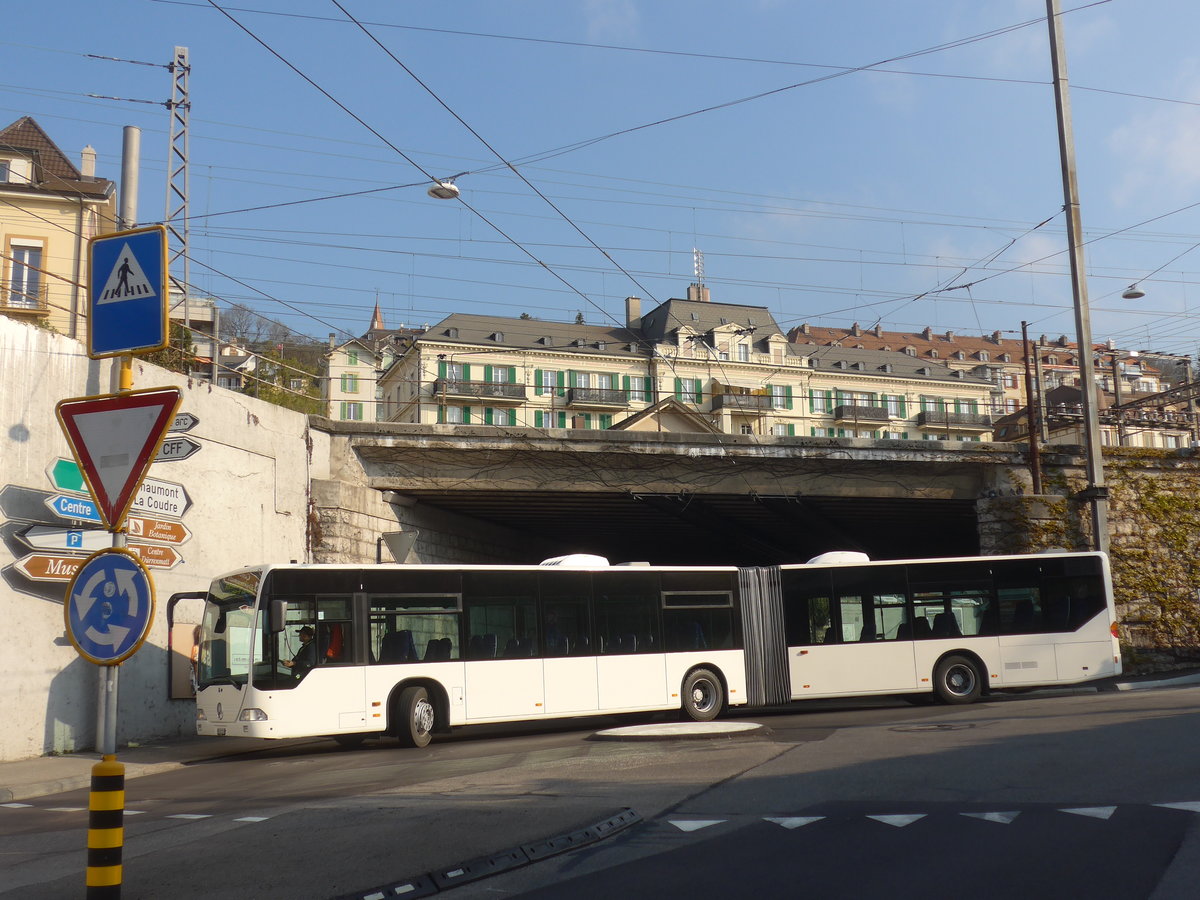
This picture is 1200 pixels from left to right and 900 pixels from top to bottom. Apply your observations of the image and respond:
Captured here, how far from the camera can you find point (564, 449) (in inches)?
956

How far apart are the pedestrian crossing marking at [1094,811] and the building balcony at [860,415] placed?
71.4m

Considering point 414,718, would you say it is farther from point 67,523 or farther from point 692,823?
point 692,823

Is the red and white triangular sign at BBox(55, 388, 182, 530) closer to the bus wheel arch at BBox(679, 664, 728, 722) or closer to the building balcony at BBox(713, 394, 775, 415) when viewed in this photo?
the bus wheel arch at BBox(679, 664, 728, 722)

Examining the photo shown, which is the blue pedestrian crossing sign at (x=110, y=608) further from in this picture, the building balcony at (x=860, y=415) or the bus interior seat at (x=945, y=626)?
the building balcony at (x=860, y=415)

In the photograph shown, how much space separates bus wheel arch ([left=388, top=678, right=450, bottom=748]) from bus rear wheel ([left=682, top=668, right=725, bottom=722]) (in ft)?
14.7

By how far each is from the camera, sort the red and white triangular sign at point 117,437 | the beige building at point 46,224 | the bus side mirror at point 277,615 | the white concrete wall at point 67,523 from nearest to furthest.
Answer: the red and white triangular sign at point 117,437
the bus side mirror at point 277,615
the white concrete wall at point 67,523
the beige building at point 46,224

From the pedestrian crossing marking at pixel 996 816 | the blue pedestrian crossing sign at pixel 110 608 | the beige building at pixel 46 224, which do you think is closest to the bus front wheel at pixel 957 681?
the pedestrian crossing marking at pixel 996 816

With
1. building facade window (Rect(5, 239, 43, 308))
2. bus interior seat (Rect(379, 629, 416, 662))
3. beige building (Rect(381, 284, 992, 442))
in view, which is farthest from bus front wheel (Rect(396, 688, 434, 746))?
A: beige building (Rect(381, 284, 992, 442))

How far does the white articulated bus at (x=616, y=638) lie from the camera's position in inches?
626

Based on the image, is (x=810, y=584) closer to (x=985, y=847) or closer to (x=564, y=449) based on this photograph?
(x=564, y=449)

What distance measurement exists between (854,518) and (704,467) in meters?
8.20

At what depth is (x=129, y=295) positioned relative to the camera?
686 cm

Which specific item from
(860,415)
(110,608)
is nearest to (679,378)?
(860,415)

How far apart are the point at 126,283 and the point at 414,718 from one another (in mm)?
10796
